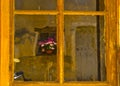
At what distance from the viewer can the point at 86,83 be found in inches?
83.7

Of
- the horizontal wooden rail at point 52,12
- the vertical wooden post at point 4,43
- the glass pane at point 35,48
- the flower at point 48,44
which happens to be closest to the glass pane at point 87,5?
the horizontal wooden rail at point 52,12

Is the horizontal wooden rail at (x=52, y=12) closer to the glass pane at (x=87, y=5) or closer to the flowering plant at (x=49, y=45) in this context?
the glass pane at (x=87, y=5)

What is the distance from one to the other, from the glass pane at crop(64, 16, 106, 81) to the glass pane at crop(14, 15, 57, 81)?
0.28 feet

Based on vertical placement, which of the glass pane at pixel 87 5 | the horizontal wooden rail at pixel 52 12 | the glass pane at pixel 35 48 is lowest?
the glass pane at pixel 35 48

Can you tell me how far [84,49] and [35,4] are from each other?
0.41 meters

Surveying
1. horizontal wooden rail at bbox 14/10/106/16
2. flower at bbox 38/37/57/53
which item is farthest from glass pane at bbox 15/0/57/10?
flower at bbox 38/37/57/53

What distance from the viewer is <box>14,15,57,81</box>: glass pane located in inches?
84.3

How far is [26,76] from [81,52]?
0.36 meters

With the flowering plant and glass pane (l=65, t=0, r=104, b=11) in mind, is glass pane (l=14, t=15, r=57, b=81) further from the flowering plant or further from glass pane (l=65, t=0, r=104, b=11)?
glass pane (l=65, t=0, r=104, b=11)

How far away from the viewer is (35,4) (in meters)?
2.17

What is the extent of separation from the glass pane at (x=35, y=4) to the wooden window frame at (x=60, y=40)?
31 mm

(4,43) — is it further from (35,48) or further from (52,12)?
(52,12)

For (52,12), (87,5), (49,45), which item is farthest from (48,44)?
(87,5)

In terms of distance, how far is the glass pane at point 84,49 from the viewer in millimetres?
2154
